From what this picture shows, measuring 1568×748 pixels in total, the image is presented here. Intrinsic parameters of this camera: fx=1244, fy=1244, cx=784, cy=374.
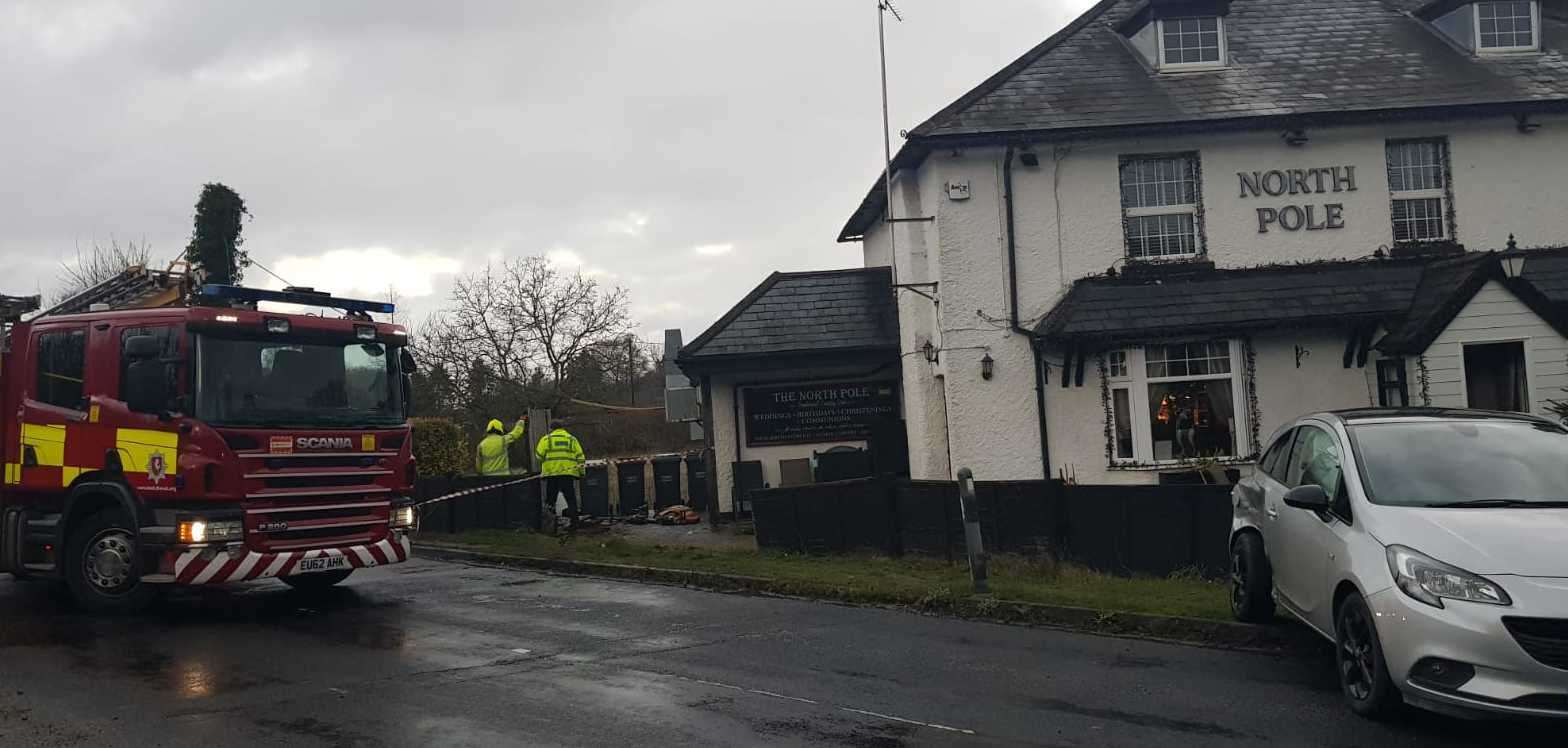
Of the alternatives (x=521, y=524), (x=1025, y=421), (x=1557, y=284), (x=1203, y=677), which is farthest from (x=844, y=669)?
(x=1557, y=284)

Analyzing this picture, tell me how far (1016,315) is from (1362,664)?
11082mm

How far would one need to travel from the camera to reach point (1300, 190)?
17.5m

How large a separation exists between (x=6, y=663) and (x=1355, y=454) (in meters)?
9.04

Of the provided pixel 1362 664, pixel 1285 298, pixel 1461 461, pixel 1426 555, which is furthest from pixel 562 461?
pixel 1426 555

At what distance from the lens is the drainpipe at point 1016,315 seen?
56.4 feet

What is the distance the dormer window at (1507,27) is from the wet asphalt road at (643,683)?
47.6 ft

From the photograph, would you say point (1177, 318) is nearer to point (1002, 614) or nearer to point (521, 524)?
point (1002, 614)

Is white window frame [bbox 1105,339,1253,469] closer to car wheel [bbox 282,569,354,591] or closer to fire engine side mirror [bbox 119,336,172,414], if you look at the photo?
car wheel [bbox 282,569,354,591]

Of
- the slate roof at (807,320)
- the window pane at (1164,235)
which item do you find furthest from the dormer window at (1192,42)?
the slate roof at (807,320)

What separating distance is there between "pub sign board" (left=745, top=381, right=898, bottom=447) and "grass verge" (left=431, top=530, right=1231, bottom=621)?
196 inches

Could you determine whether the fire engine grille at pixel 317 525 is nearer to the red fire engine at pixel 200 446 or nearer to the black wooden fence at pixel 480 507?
the red fire engine at pixel 200 446

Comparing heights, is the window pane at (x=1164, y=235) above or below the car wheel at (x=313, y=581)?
above

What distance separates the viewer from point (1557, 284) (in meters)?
16.5

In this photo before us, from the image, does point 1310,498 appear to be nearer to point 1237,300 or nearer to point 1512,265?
point 1237,300
